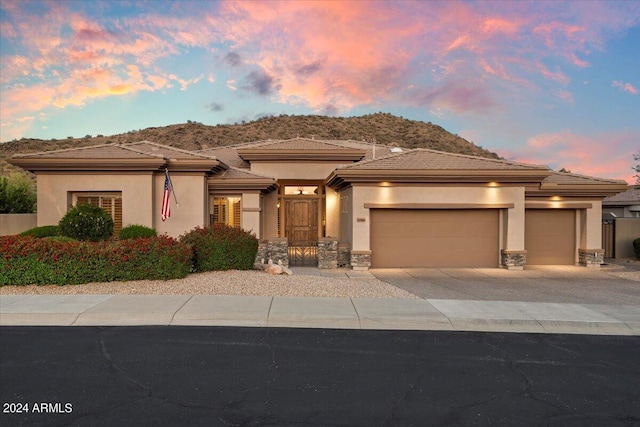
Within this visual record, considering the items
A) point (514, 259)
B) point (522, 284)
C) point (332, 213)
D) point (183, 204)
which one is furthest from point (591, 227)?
point (183, 204)

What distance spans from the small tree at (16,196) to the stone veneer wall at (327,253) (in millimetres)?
16653

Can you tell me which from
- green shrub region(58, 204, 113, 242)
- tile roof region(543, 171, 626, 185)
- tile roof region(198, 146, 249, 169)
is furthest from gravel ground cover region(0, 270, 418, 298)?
tile roof region(198, 146, 249, 169)

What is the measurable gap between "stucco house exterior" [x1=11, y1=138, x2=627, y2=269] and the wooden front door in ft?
9.93

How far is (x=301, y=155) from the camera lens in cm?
2050

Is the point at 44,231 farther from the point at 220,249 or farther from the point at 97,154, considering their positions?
the point at 220,249

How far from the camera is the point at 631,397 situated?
5.31 meters

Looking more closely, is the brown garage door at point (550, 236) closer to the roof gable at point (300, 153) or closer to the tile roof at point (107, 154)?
the roof gable at point (300, 153)

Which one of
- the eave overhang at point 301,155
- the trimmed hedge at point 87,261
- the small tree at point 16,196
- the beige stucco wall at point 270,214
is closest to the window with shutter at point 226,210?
the beige stucco wall at point 270,214

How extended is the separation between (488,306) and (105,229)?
1278cm

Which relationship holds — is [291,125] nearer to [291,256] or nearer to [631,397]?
[291,256]

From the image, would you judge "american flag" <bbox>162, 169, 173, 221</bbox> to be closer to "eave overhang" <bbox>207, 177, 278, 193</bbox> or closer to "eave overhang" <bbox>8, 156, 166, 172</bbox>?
"eave overhang" <bbox>8, 156, 166, 172</bbox>

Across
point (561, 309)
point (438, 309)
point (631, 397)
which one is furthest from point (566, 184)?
point (631, 397)

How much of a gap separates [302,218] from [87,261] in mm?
11444

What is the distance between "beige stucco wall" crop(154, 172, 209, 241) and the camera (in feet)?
55.9
